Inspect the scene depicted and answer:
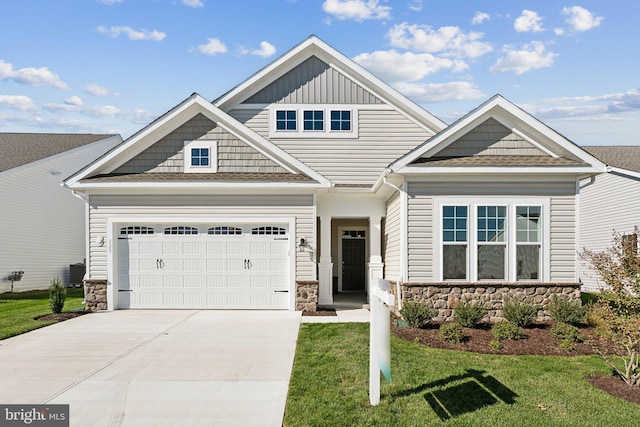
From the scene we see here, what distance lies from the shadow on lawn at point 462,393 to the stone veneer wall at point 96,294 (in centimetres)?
926

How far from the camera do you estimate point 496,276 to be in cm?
1129

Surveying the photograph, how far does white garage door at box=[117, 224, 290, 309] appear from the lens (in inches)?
508

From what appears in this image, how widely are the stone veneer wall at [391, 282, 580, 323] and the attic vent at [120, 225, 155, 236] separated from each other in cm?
666

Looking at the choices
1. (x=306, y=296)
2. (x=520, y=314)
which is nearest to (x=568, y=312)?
(x=520, y=314)

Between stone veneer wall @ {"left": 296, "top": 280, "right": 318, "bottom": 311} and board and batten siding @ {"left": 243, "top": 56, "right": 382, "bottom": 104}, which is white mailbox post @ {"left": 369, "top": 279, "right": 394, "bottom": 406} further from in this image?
board and batten siding @ {"left": 243, "top": 56, "right": 382, "bottom": 104}

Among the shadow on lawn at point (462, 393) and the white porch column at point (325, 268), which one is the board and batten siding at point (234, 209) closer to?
the white porch column at point (325, 268)

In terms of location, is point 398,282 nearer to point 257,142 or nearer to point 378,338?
point 257,142

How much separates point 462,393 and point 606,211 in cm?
1689

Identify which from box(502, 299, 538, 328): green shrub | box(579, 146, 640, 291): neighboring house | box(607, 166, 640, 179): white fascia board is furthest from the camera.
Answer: box(579, 146, 640, 291): neighboring house

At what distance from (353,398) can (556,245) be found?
7.42 m

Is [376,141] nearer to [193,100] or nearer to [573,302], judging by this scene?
[193,100]

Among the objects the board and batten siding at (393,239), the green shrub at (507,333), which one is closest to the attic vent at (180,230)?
the board and batten siding at (393,239)

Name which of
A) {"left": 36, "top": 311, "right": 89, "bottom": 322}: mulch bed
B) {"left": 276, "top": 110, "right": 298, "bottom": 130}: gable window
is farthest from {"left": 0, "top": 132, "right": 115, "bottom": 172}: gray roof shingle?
{"left": 276, "top": 110, "right": 298, "bottom": 130}: gable window

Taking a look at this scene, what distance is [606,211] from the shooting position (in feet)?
65.5
